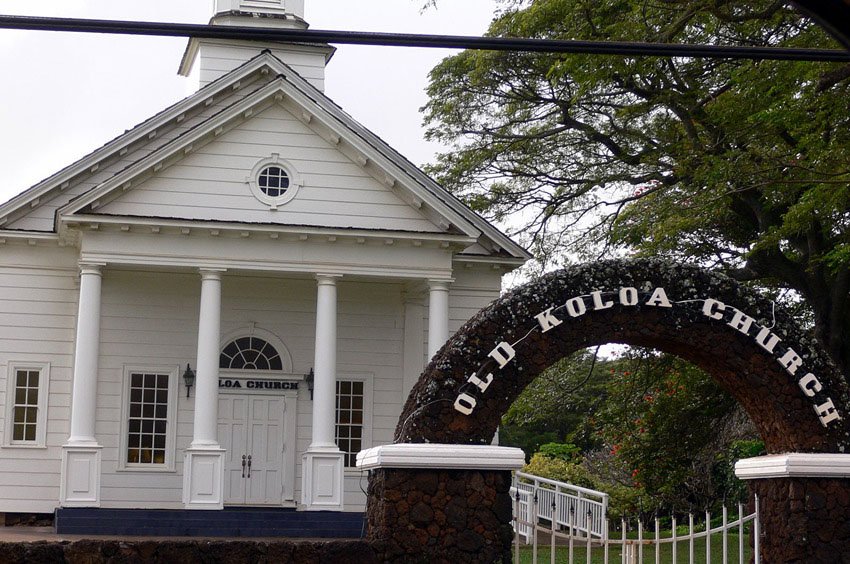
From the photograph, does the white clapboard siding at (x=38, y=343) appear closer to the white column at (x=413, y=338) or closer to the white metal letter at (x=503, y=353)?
the white column at (x=413, y=338)

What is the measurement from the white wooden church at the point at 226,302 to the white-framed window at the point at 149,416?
1.4 inches

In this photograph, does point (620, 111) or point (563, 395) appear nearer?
point (620, 111)

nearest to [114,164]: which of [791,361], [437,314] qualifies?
[437,314]

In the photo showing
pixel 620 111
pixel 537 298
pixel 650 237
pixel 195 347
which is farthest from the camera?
pixel 195 347

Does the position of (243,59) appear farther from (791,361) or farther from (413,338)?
(791,361)

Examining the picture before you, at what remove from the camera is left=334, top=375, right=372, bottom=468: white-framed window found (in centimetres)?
2333

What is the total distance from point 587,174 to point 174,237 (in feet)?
24.5

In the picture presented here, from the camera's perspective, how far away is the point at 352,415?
2350cm

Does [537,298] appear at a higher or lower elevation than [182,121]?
lower

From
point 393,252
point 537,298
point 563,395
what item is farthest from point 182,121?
point 537,298

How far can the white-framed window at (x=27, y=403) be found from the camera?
72.4ft

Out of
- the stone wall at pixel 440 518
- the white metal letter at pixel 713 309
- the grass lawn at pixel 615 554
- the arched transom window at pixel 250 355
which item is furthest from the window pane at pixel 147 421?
the white metal letter at pixel 713 309

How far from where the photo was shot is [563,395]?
79.1 ft

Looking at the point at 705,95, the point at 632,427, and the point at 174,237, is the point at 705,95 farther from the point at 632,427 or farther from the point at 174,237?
the point at 174,237
